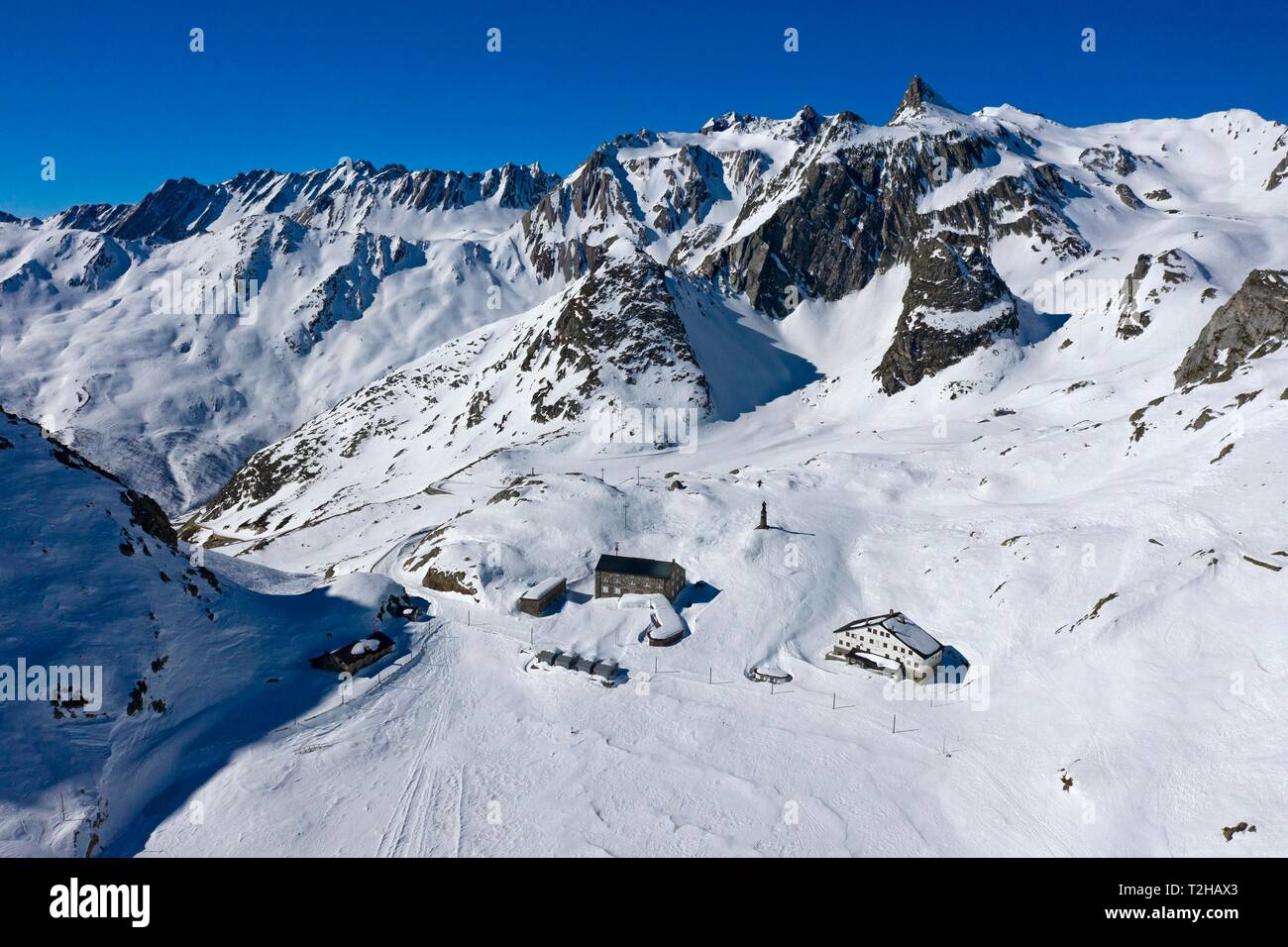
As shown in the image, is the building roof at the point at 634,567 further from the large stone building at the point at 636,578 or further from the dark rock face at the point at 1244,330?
the dark rock face at the point at 1244,330

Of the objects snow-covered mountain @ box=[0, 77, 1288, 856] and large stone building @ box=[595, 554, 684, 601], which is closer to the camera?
snow-covered mountain @ box=[0, 77, 1288, 856]

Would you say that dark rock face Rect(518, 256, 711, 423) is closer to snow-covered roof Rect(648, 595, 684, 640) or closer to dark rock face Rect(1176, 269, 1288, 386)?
dark rock face Rect(1176, 269, 1288, 386)

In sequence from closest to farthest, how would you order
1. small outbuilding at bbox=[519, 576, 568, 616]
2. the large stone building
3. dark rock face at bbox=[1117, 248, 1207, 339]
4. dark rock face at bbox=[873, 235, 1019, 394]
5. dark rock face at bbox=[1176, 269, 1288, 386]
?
1. small outbuilding at bbox=[519, 576, 568, 616]
2. the large stone building
3. dark rock face at bbox=[1176, 269, 1288, 386]
4. dark rock face at bbox=[1117, 248, 1207, 339]
5. dark rock face at bbox=[873, 235, 1019, 394]

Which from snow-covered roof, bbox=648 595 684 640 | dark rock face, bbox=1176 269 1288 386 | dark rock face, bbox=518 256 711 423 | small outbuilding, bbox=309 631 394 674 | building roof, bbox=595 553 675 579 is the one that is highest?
dark rock face, bbox=518 256 711 423

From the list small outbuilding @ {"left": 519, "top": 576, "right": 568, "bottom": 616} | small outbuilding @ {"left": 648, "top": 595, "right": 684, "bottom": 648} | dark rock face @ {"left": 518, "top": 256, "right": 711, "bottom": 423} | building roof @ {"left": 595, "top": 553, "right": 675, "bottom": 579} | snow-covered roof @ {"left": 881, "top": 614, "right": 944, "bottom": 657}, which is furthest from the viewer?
dark rock face @ {"left": 518, "top": 256, "right": 711, "bottom": 423}

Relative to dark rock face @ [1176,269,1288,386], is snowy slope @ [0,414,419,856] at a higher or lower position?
lower

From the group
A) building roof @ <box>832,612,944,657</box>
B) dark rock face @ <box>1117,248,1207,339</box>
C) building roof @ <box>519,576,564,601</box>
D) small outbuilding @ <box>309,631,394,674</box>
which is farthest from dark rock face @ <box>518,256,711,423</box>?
small outbuilding @ <box>309,631,394,674</box>

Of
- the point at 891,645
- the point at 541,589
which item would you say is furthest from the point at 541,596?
the point at 891,645

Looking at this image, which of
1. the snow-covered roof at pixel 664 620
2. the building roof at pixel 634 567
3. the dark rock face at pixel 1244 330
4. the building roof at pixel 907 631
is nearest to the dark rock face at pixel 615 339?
the dark rock face at pixel 1244 330
